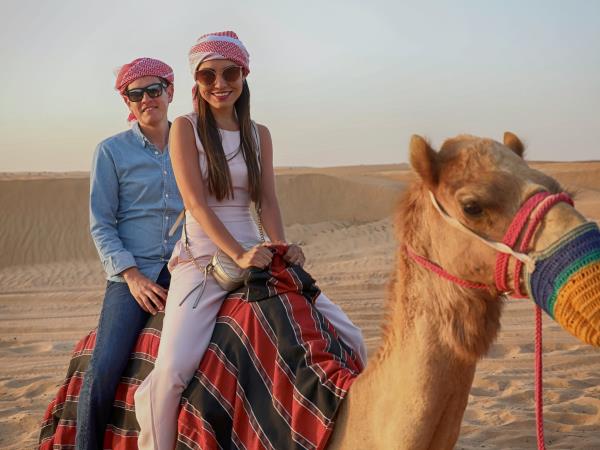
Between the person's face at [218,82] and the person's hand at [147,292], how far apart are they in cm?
106

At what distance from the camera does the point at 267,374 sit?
356 centimetres

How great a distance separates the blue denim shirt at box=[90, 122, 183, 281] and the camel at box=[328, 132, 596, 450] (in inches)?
87.0

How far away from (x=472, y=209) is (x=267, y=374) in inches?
54.4

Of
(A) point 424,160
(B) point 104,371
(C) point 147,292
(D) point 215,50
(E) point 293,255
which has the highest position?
(D) point 215,50

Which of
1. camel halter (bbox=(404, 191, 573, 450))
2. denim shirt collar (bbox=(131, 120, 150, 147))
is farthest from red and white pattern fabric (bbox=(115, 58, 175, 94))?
camel halter (bbox=(404, 191, 573, 450))

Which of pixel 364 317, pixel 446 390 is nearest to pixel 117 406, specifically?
pixel 446 390

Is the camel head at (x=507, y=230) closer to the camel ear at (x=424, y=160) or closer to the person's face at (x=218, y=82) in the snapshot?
the camel ear at (x=424, y=160)

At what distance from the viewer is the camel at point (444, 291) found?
104 inches

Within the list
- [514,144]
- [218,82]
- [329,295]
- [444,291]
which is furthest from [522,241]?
[329,295]

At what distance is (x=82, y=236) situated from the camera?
26.3 meters

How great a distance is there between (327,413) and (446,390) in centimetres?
60

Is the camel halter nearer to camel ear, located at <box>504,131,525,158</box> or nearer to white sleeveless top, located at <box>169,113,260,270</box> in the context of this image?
camel ear, located at <box>504,131,525,158</box>

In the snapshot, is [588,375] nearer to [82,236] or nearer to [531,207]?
[531,207]

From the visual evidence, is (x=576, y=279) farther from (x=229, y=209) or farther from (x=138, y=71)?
(x=138, y=71)
